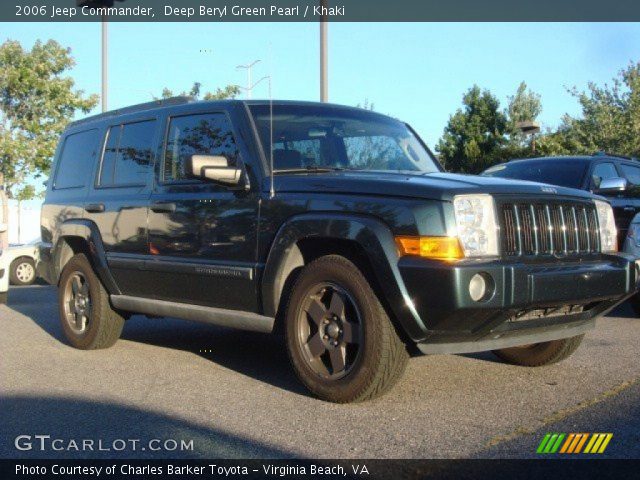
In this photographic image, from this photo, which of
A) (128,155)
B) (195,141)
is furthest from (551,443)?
(128,155)

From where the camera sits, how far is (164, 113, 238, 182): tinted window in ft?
18.7

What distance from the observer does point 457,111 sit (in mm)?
41281

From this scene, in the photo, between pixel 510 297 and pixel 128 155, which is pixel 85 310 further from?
pixel 510 297

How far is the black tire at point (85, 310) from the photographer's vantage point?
677cm

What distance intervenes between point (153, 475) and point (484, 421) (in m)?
1.78

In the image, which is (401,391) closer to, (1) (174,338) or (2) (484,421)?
(2) (484,421)

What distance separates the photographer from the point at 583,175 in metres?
9.62

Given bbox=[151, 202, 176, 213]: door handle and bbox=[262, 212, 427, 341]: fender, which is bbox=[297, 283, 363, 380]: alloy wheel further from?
bbox=[151, 202, 176, 213]: door handle

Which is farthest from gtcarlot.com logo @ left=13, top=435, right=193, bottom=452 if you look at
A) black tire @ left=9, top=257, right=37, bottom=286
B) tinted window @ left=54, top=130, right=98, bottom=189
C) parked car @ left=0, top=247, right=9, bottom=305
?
black tire @ left=9, top=257, right=37, bottom=286

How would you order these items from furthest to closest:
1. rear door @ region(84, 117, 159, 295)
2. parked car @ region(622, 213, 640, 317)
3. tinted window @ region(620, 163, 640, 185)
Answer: tinted window @ region(620, 163, 640, 185) < parked car @ region(622, 213, 640, 317) < rear door @ region(84, 117, 159, 295)

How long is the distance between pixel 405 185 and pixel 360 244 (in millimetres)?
422

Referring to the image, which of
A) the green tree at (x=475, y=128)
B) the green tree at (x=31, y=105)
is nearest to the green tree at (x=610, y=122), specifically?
the green tree at (x=475, y=128)

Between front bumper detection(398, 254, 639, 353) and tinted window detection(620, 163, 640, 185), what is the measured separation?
6083mm

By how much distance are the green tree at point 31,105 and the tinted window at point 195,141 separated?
1880 centimetres
